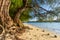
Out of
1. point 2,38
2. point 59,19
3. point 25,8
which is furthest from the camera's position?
point 25,8

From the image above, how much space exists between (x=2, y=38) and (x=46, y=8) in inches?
40.1

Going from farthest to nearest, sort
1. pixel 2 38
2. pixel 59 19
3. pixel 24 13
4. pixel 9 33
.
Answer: pixel 24 13 < pixel 59 19 < pixel 9 33 < pixel 2 38

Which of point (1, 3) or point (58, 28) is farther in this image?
point (58, 28)

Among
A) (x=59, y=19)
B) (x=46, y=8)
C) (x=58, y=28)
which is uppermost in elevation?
(x=46, y=8)

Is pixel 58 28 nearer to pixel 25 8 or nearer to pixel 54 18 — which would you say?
pixel 54 18

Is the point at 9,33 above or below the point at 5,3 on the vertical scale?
below

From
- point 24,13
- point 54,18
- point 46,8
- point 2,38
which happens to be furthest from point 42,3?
point 2,38

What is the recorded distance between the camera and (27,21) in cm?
349

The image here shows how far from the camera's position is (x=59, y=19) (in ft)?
9.17

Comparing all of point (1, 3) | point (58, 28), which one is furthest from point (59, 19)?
point (1, 3)

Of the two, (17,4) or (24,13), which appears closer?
(17,4)

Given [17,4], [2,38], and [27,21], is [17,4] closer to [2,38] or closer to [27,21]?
[27,21]

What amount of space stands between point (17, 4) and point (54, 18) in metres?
0.73

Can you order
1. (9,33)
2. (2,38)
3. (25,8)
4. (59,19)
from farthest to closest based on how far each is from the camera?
(25,8), (59,19), (9,33), (2,38)
